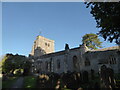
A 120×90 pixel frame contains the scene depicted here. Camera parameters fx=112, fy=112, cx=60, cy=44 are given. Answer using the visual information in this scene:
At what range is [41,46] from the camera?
44375mm

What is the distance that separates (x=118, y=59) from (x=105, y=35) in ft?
38.8

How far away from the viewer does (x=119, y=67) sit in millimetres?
22469

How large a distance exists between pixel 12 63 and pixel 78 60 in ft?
53.0

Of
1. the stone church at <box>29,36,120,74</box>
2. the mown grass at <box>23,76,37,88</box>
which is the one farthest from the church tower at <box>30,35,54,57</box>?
the mown grass at <box>23,76,37,88</box>

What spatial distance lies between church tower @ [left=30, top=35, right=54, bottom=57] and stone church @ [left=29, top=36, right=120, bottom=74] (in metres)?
5.16

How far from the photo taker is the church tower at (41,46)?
41.4 m

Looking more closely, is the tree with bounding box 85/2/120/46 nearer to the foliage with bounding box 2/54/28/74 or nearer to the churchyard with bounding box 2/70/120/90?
the churchyard with bounding box 2/70/120/90

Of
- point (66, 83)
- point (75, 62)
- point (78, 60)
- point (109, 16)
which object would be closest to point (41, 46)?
point (75, 62)

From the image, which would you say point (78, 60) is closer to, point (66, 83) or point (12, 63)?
point (66, 83)

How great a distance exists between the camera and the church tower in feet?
136

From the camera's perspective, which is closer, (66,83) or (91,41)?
(66,83)

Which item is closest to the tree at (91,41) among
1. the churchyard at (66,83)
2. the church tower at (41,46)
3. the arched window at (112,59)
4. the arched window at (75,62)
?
the church tower at (41,46)

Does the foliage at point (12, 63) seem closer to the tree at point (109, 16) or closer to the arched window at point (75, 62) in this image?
the arched window at point (75, 62)

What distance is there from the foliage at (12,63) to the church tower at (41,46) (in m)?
11.6
